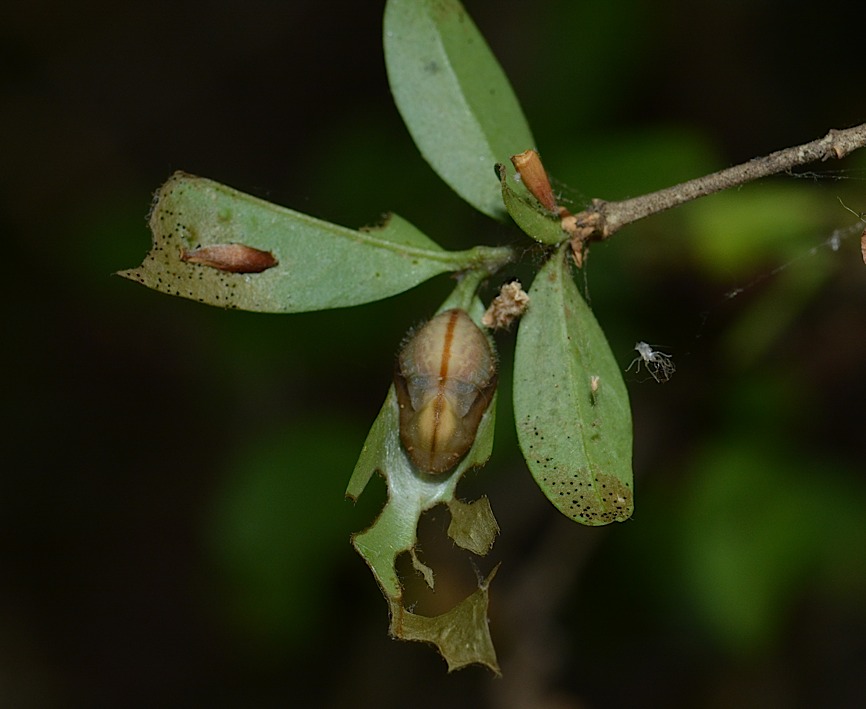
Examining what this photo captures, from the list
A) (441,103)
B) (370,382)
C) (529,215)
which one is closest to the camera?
(529,215)

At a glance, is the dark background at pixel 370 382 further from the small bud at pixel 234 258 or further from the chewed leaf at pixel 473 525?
the small bud at pixel 234 258

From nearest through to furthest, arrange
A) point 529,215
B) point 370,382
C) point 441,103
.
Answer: point 529,215, point 441,103, point 370,382

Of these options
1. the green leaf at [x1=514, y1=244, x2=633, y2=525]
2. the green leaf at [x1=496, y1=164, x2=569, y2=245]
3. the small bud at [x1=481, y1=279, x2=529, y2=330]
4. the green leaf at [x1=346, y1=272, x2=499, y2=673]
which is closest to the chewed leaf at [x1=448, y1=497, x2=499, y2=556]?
the green leaf at [x1=346, y1=272, x2=499, y2=673]

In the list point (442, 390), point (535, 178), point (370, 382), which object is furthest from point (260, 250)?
point (370, 382)

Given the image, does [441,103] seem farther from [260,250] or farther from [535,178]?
[260,250]

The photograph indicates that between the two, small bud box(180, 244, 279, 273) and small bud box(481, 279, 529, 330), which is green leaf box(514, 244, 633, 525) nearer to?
small bud box(481, 279, 529, 330)

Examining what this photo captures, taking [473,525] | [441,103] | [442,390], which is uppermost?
[441,103]

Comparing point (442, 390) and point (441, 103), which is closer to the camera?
point (442, 390)
